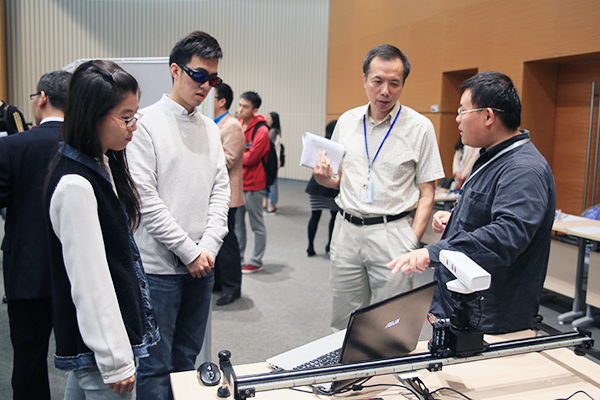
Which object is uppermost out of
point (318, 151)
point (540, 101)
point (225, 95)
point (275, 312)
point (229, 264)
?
point (540, 101)

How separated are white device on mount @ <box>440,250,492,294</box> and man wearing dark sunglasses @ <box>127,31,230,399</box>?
1.01 m

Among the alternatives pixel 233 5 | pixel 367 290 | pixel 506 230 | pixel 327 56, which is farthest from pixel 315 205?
pixel 233 5

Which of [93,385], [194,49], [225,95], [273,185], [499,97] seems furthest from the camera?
[273,185]

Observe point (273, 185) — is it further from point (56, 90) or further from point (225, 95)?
point (56, 90)

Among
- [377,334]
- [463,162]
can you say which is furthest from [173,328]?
[463,162]

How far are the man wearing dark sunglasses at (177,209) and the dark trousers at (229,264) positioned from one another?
1735 millimetres

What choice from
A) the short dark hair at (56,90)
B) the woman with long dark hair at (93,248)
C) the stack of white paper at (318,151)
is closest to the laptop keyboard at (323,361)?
the woman with long dark hair at (93,248)

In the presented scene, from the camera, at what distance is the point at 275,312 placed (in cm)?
369

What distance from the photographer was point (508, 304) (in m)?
1.60

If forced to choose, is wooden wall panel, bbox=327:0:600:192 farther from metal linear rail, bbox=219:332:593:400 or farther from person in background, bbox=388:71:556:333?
metal linear rail, bbox=219:332:593:400

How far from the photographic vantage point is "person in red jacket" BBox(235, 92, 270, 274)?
453 cm

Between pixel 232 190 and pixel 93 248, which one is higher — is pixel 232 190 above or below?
below

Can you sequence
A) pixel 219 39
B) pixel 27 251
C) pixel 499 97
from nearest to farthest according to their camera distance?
pixel 499 97 → pixel 27 251 → pixel 219 39

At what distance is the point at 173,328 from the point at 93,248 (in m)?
0.83
